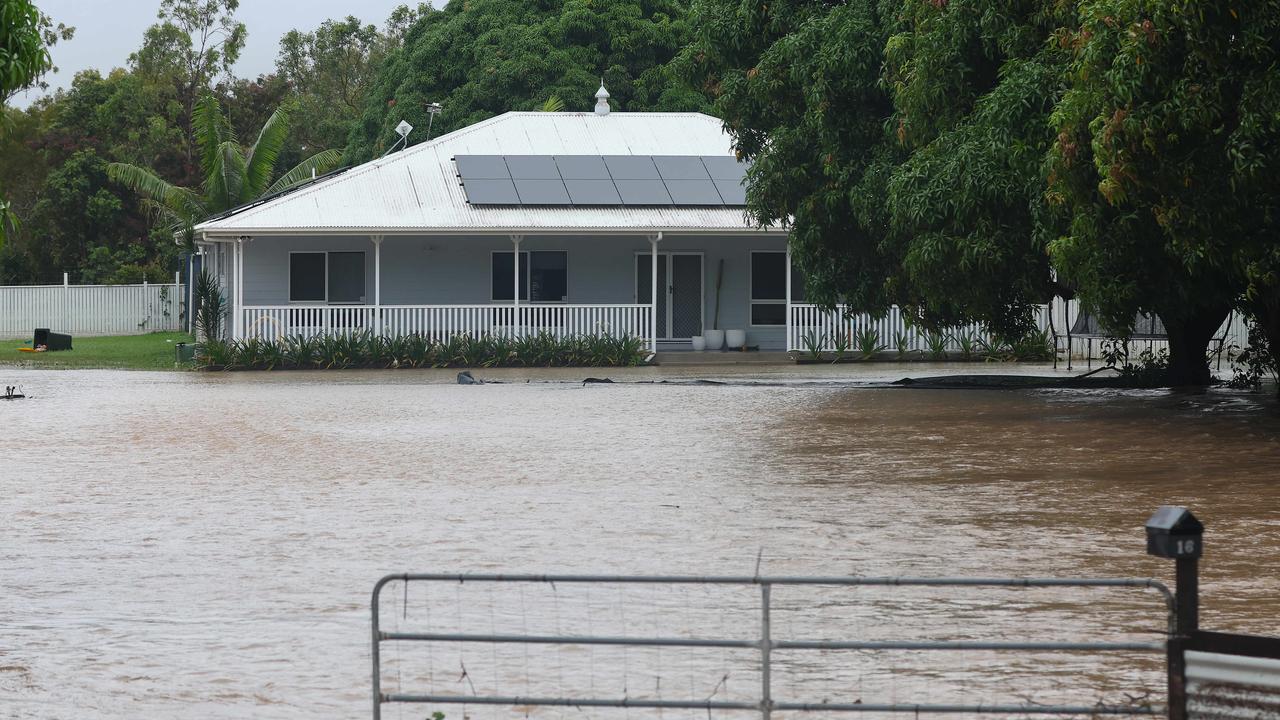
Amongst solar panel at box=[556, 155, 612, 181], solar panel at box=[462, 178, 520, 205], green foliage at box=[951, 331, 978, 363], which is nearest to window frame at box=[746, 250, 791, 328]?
solar panel at box=[556, 155, 612, 181]

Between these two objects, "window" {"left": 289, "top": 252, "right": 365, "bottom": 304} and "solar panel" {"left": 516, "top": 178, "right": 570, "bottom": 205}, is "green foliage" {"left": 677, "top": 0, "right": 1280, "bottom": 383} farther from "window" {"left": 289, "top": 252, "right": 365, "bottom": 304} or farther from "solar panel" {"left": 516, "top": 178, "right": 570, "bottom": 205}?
"window" {"left": 289, "top": 252, "right": 365, "bottom": 304}

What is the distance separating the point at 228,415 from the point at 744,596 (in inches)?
515

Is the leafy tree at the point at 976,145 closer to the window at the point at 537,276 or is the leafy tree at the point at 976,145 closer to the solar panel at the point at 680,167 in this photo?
the solar panel at the point at 680,167

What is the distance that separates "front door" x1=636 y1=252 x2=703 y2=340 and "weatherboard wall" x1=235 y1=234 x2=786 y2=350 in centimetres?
18

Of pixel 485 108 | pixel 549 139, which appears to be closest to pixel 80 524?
pixel 549 139

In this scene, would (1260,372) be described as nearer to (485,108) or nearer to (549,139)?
(549,139)

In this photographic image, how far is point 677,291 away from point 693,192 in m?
2.27

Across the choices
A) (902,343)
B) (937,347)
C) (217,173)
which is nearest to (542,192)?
(902,343)

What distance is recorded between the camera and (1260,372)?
22609 millimetres

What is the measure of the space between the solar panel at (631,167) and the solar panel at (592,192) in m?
0.50

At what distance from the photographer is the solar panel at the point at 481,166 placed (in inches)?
1341

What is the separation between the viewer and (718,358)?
1283 inches

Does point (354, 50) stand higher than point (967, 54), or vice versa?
point (354, 50)

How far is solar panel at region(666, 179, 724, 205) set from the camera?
33.5m
